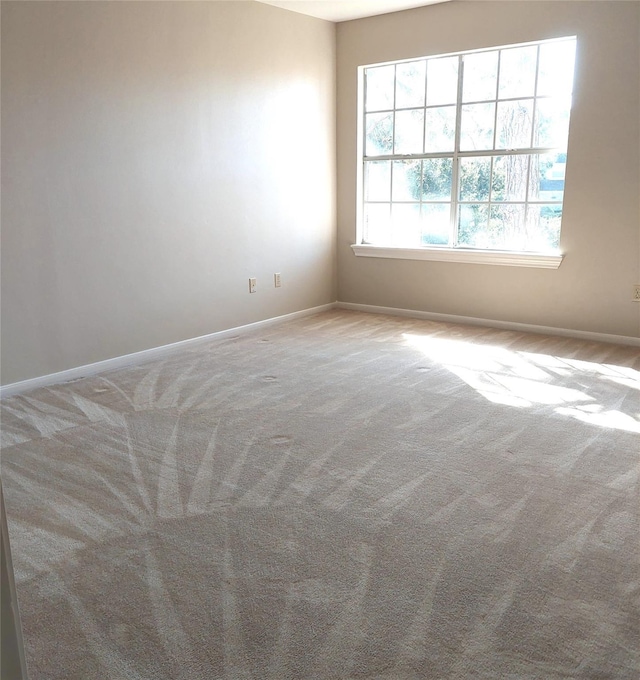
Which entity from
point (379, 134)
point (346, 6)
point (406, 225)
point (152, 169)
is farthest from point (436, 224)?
point (152, 169)

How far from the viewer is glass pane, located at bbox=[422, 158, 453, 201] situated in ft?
18.0

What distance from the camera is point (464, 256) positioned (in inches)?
214

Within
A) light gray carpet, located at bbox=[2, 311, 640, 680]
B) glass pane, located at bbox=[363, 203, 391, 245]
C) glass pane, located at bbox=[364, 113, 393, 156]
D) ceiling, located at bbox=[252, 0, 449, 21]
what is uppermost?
ceiling, located at bbox=[252, 0, 449, 21]

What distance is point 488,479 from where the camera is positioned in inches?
105

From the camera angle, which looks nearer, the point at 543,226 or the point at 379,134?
the point at 543,226

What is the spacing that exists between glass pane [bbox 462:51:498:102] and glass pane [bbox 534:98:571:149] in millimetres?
442

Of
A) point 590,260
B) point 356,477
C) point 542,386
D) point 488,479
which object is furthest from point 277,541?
point 590,260

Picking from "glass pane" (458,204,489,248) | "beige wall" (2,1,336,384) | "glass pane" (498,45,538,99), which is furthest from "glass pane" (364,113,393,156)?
"glass pane" (498,45,538,99)

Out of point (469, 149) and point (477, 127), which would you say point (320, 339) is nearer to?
point (469, 149)

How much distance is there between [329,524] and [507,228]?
11.9ft

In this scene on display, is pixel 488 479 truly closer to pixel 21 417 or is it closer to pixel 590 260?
pixel 21 417

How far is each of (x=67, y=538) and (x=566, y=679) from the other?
1703 millimetres

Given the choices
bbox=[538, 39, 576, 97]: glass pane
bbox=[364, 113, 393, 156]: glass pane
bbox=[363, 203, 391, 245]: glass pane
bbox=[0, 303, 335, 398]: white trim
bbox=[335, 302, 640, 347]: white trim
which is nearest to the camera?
bbox=[0, 303, 335, 398]: white trim

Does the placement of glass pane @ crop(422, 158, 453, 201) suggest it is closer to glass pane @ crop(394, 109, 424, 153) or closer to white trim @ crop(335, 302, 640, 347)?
glass pane @ crop(394, 109, 424, 153)
